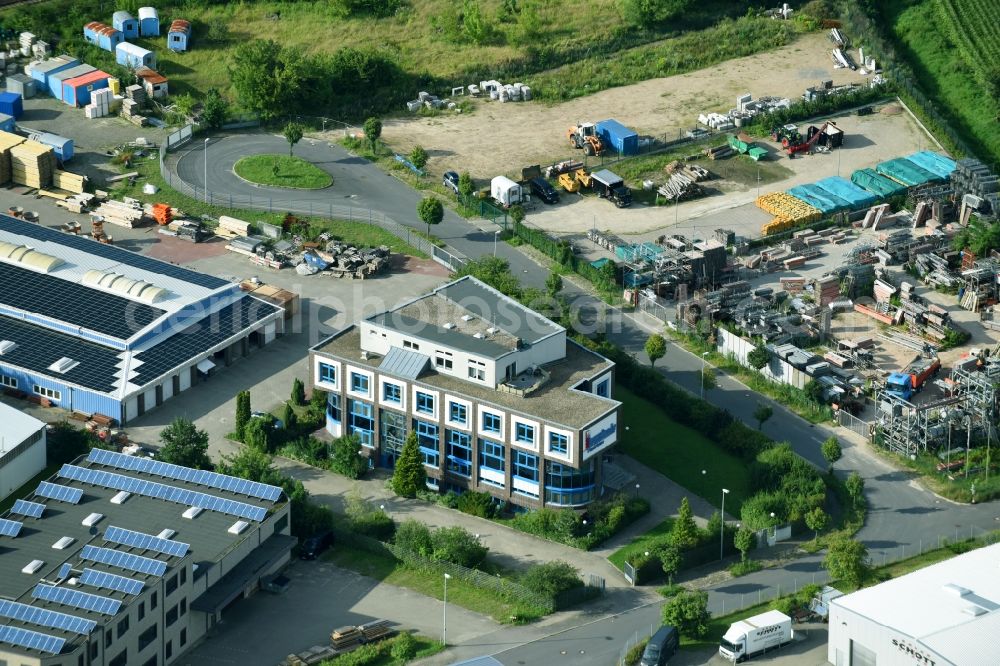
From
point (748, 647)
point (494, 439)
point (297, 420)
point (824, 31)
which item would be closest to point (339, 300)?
point (297, 420)

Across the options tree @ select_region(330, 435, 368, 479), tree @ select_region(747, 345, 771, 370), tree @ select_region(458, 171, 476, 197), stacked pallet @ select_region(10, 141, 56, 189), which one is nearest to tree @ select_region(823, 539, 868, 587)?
tree @ select_region(747, 345, 771, 370)

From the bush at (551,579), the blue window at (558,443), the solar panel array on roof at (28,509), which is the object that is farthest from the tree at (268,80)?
the bush at (551,579)

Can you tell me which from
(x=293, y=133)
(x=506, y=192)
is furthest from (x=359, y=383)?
(x=293, y=133)

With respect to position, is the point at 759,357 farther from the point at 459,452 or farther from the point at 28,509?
the point at 28,509

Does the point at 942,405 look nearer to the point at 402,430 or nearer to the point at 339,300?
the point at 402,430

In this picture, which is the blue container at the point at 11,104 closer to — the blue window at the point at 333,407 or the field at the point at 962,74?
the blue window at the point at 333,407

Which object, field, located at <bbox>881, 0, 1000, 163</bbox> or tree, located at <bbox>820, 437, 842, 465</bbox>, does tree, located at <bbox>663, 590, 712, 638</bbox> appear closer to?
tree, located at <bbox>820, 437, 842, 465</bbox>
